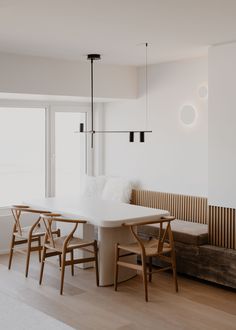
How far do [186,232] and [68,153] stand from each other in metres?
2.69

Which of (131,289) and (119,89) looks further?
(119,89)

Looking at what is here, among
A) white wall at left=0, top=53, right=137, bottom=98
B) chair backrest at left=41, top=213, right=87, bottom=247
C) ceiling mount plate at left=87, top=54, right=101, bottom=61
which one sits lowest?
chair backrest at left=41, top=213, right=87, bottom=247

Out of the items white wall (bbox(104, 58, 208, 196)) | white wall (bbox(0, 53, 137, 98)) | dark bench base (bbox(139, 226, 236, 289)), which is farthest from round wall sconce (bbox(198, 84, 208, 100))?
dark bench base (bbox(139, 226, 236, 289))

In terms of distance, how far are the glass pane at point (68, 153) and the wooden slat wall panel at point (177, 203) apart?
3.64ft

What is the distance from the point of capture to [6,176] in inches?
287

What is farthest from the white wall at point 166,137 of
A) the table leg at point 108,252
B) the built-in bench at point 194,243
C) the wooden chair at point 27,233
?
the wooden chair at point 27,233

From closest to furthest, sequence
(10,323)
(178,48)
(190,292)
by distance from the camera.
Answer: (10,323), (190,292), (178,48)

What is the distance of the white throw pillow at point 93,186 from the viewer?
753 centimetres

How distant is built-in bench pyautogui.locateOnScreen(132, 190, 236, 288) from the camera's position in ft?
17.7

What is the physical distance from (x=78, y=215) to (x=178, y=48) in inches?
83.0

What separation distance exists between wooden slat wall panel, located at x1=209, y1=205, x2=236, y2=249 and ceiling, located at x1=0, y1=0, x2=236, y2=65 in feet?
5.79

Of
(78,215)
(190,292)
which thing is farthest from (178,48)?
(190,292)

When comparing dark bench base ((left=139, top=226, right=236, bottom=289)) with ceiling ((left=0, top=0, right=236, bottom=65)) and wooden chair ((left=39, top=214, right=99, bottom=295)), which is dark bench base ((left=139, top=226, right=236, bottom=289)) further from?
ceiling ((left=0, top=0, right=236, bottom=65))

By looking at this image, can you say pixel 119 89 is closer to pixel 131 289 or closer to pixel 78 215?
pixel 78 215
